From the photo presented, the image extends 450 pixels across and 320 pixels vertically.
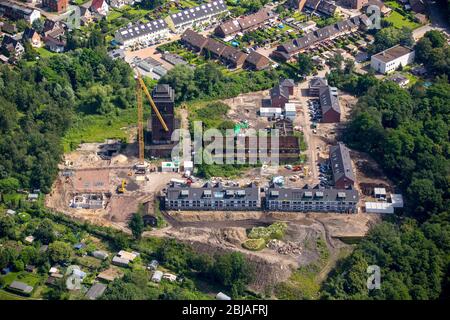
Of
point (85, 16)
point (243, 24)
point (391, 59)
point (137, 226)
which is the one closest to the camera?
→ point (137, 226)

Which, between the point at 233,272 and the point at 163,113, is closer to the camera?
the point at 233,272

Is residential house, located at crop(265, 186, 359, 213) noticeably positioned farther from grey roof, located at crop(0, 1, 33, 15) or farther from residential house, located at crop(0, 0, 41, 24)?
grey roof, located at crop(0, 1, 33, 15)

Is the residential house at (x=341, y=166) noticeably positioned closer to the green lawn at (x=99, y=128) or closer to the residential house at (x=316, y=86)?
the residential house at (x=316, y=86)

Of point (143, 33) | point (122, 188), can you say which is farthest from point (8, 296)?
point (143, 33)

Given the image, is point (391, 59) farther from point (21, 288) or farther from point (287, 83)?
point (21, 288)

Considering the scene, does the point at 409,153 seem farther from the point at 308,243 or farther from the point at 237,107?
the point at 237,107

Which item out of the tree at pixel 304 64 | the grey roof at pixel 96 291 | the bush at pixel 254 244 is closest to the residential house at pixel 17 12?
the tree at pixel 304 64
